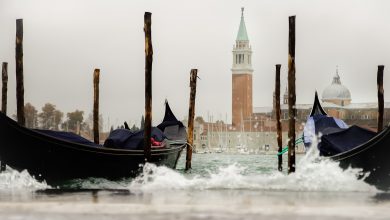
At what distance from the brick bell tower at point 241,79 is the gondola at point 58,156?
256 feet

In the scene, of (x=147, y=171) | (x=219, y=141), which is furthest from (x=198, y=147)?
(x=147, y=171)

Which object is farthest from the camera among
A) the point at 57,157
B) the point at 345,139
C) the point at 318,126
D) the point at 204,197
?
the point at 318,126

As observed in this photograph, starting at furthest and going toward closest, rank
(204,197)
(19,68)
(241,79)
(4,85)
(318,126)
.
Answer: (241,79) < (4,85) < (318,126) < (19,68) < (204,197)

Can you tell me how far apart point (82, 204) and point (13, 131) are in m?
3.51

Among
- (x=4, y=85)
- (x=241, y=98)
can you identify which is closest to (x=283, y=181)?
(x=4, y=85)

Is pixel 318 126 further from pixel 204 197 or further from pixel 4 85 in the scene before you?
pixel 4 85

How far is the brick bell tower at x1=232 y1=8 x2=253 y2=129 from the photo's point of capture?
92.0 meters

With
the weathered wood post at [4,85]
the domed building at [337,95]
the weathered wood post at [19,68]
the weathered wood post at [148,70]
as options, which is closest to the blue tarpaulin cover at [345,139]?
the weathered wood post at [148,70]

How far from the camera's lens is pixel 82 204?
911 centimetres

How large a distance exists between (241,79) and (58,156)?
270 feet

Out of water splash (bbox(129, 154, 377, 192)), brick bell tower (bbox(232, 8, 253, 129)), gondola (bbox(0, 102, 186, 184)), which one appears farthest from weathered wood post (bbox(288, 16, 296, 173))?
brick bell tower (bbox(232, 8, 253, 129))

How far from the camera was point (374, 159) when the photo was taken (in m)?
12.1

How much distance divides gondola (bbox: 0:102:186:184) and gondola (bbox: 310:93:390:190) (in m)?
3.72

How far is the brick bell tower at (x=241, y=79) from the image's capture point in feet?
302
